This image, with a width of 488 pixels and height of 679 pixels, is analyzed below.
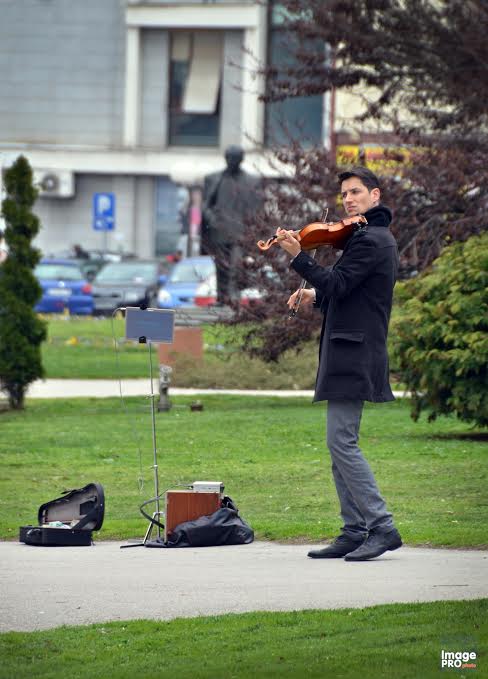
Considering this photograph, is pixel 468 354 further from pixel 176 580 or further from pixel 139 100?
pixel 139 100

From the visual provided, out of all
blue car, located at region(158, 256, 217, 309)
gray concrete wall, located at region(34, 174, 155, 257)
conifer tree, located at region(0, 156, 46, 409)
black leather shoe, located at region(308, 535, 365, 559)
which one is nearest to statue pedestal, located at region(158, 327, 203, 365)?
conifer tree, located at region(0, 156, 46, 409)

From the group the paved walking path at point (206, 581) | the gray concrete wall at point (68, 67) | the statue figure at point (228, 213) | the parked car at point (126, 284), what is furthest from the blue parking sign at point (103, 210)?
the paved walking path at point (206, 581)

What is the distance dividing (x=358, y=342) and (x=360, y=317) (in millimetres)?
127

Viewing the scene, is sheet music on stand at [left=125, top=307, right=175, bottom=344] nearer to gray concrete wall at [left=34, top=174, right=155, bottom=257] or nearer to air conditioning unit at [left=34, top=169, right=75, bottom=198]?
air conditioning unit at [left=34, top=169, right=75, bottom=198]

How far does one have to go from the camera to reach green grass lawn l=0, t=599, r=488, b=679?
231 inches

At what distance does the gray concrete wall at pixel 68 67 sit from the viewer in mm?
60625

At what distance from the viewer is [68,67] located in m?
60.7

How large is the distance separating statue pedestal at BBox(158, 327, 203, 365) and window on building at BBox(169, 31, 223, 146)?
38.7m

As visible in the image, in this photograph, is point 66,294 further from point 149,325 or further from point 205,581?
point 205,581

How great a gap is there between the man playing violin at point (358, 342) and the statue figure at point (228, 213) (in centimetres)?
1038

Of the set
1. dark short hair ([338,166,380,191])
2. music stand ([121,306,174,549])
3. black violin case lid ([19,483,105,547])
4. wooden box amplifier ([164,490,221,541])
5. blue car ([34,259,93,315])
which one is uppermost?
dark short hair ([338,166,380,191])

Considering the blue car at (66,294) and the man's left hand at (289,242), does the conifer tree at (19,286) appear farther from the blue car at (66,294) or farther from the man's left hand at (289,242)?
the blue car at (66,294)

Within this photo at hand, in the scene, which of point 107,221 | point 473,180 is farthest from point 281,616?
point 107,221

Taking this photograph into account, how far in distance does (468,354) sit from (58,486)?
3.50 meters
